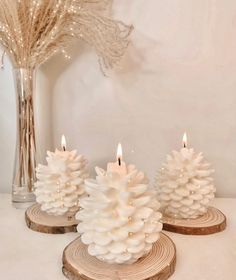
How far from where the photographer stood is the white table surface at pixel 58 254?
1.66ft

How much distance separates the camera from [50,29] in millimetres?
741

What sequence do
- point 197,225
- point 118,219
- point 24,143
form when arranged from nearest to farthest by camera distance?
point 118,219 < point 197,225 < point 24,143

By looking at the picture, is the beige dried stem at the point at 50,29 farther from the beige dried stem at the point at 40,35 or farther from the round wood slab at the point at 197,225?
the round wood slab at the point at 197,225

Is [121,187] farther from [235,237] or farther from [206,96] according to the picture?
[206,96]

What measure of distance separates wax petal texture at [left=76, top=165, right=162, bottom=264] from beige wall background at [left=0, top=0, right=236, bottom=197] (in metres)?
0.40

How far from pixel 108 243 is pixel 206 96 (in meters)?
0.53

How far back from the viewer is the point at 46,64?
2.89ft

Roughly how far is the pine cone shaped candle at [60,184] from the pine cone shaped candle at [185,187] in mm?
182

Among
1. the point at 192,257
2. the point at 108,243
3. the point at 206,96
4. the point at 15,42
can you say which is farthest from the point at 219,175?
the point at 15,42

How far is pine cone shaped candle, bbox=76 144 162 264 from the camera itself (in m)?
0.49

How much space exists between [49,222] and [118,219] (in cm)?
23

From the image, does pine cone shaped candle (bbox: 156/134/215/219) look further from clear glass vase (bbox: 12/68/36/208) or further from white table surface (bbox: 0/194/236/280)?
clear glass vase (bbox: 12/68/36/208)

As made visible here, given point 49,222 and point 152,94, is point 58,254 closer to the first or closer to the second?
point 49,222

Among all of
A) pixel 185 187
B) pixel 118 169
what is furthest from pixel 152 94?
pixel 118 169
